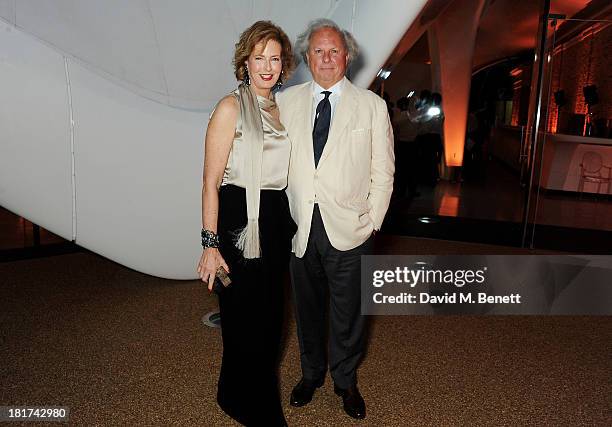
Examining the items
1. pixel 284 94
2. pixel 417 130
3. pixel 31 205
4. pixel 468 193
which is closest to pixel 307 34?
pixel 284 94

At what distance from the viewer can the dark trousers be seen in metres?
2.21

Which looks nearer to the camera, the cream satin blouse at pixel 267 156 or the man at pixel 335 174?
the cream satin blouse at pixel 267 156

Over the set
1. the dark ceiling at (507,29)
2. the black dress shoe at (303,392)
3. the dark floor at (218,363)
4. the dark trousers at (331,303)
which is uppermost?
the dark ceiling at (507,29)

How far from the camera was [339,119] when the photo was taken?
210cm

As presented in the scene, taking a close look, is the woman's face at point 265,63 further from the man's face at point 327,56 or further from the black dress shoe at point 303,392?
the black dress shoe at point 303,392

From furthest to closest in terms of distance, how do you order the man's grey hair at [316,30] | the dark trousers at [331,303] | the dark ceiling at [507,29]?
the dark ceiling at [507,29], the dark trousers at [331,303], the man's grey hair at [316,30]

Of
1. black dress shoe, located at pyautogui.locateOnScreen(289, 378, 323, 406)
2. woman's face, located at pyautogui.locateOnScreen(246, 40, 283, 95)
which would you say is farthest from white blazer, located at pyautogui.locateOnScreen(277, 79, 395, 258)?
black dress shoe, located at pyautogui.locateOnScreen(289, 378, 323, 406)

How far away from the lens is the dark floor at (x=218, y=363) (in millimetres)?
2324

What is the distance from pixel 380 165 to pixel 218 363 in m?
1.35

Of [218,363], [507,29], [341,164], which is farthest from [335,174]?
[507,29]

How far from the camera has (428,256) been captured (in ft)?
16.4

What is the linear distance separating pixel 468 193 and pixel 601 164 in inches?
83.3

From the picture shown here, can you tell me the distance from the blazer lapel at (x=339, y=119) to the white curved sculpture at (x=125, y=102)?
1054 mm

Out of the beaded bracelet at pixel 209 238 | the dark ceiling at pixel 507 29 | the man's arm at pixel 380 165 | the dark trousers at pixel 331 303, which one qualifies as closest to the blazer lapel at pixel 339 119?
the man's arm at pixel 380 165
